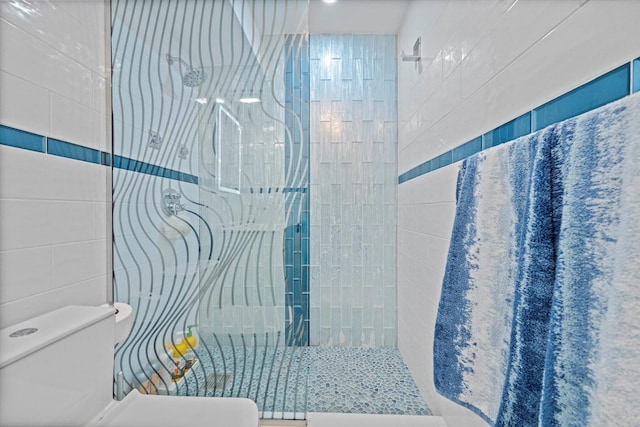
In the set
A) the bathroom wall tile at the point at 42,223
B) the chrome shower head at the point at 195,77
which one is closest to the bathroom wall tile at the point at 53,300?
the bathroom wall tile at the point at 42,223

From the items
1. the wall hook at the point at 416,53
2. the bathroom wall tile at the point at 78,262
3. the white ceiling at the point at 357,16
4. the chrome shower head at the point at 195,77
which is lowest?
the bathroom wall tile at the point at 78,262

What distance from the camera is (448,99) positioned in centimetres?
129

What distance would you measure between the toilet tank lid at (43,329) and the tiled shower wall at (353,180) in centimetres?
146

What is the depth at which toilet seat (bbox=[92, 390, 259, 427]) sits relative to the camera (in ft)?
2.90

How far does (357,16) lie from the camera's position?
6.50 feet

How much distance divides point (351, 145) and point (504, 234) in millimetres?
1699

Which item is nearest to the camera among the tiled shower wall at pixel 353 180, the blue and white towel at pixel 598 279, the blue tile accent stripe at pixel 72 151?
the blue and white towel at pixel 598 279

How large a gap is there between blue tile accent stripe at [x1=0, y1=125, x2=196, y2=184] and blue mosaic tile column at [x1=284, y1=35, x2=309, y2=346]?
0.08 m

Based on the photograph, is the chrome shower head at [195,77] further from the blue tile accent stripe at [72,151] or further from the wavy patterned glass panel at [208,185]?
the blue tile accent stripe at [72,151]

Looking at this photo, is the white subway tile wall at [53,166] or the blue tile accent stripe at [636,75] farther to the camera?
the white subway tile wall at [53,166]

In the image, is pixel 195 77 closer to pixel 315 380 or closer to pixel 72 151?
pixel 72 151

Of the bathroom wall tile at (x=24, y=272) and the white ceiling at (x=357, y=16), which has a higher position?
the white ceiling at (x=357, y=16)

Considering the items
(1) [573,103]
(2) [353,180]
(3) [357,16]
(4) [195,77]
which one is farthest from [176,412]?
(3) [357,16]

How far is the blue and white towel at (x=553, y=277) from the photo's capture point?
0.35 m
